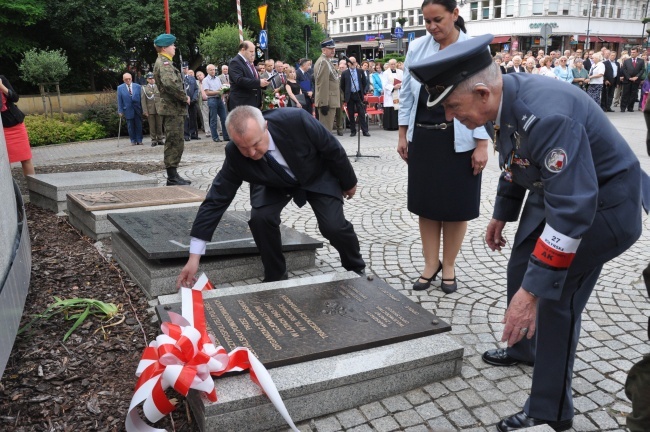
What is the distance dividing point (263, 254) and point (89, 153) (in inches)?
426

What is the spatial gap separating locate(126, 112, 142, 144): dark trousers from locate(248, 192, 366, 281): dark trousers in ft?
39.5

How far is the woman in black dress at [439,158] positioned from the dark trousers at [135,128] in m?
12.3

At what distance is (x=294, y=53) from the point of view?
122ft

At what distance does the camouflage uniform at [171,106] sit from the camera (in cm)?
834

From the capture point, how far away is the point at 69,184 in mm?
7023

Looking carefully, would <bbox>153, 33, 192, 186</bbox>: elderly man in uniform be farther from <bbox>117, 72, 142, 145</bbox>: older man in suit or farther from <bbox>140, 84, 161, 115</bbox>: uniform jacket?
<bbox>117, 72, 142, 145</bbox>: older man in suit

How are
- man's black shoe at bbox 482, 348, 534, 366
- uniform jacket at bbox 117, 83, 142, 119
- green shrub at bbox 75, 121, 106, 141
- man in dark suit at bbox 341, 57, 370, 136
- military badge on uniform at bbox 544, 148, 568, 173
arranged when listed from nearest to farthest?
military badge on uniform at bbox 544, 148, 568, 173, man's black shoe at bbox 482, 348, 534, 366, man in dark suit at bbox 341, 57, 370, 136, uniform jacket at bbox 117, 83, 142, 119, green shrub at bbox 75, 121, 106, 141

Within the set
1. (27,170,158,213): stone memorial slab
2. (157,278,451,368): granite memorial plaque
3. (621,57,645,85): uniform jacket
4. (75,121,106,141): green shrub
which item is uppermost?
(621,57,645,85): uniform jacket

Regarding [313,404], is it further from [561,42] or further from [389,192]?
[561,42]

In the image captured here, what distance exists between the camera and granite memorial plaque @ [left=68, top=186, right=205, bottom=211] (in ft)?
19.5

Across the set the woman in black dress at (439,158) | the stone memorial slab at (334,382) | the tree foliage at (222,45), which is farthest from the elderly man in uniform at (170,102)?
the tree foliage at (222,45)

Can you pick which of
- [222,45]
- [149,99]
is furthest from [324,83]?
[222,45]

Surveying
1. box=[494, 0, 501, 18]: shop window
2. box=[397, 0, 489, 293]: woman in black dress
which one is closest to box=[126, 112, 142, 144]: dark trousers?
box=[397, 0, 489, 293]: woman in black dress

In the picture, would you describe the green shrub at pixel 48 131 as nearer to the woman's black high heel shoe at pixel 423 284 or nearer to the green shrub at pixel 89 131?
the green shrub at pixel 89 131
